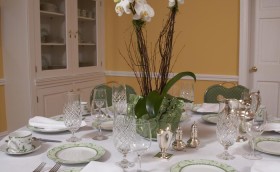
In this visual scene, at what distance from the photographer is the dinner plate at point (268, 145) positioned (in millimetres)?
1236

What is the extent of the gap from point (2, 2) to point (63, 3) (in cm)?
62

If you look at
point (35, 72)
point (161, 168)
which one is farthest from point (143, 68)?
point (35, 72)

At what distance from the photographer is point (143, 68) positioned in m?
1.36

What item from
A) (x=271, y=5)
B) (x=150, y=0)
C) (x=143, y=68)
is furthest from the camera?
(x=150, y=0)

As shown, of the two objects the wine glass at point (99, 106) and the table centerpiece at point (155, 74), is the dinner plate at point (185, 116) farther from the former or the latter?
the wine glass at point (99, 106)

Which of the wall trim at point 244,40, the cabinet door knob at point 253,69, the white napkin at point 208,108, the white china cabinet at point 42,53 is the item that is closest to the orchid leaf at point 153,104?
the white napkin at point 208,108

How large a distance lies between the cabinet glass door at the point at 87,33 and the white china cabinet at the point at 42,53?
1 centimetres

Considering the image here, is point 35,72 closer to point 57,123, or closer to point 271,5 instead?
point 57,123

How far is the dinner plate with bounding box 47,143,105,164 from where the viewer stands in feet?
3.69

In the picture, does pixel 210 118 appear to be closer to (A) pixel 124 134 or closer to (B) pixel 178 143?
(B) pixel 178 143

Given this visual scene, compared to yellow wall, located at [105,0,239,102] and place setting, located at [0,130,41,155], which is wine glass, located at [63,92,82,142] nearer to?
place setting, located at [0,130,41,155]

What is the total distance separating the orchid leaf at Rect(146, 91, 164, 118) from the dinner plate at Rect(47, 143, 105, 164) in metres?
0.25

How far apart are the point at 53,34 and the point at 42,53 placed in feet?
0.92

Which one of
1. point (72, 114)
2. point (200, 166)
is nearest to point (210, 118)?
point (200, 166)
